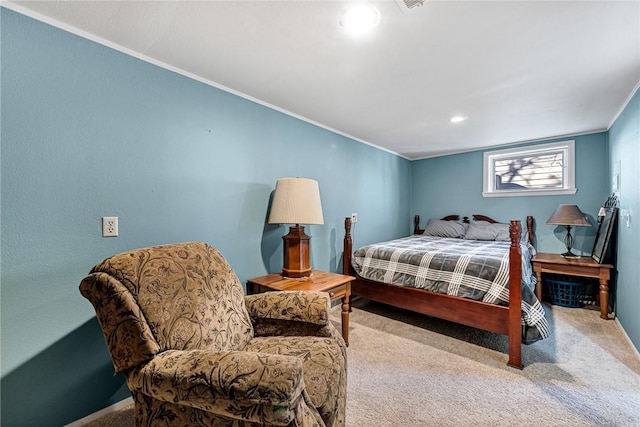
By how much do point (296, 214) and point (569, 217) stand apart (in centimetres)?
324

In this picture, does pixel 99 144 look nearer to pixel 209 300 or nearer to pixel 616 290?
pixel 209 300

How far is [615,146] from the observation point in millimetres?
2816

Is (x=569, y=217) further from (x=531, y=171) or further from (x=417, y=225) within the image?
(x=417, y=225)

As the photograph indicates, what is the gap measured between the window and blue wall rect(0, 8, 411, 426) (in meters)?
3.68

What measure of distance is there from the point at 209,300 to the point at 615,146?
4.01 m

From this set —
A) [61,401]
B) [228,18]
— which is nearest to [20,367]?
[61,401]

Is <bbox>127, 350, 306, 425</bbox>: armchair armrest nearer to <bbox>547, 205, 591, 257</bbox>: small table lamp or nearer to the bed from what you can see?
the bed

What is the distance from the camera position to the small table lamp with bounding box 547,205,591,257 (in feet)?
10.3

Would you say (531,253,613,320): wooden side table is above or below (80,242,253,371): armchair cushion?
below

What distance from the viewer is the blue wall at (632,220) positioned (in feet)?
6.95

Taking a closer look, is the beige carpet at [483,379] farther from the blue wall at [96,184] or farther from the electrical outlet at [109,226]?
the electrical outlet at [109,226]

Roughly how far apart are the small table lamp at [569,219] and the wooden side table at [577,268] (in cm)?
20

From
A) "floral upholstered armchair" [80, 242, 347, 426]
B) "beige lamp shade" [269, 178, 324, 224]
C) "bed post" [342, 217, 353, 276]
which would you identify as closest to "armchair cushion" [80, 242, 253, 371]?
"floral upholstered armchair" [80, 242, 347, 426]

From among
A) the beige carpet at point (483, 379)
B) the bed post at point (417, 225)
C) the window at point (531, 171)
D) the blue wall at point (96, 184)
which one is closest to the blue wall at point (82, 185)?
the blue wall at point (96, 184)
